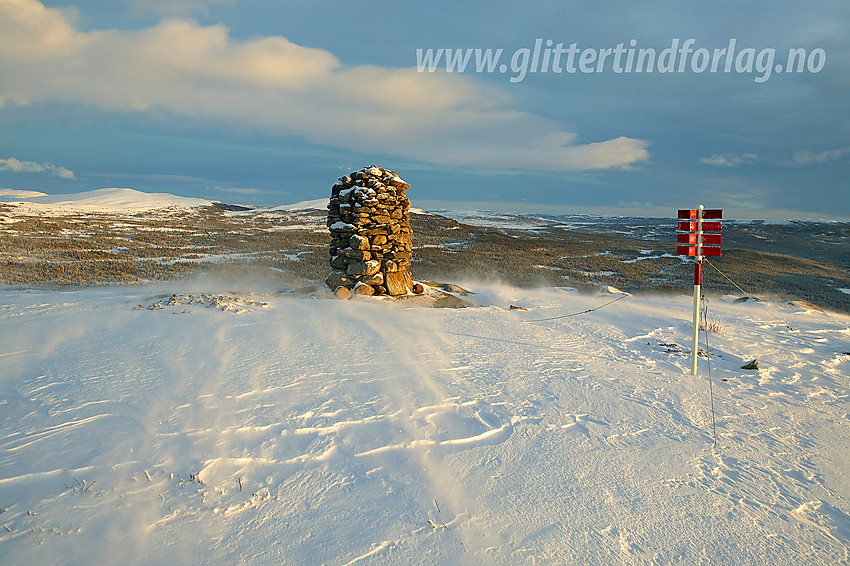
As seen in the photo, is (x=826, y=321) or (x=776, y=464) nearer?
(x=776, y=464)

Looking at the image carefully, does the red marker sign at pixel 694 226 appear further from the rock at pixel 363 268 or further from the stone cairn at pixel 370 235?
the rock at pixel 363 268

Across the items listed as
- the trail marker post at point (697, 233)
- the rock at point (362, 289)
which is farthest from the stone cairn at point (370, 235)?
the trail marker post at point (697, 233)

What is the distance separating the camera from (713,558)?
3115mm

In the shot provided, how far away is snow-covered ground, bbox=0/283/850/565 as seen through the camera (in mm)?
3145

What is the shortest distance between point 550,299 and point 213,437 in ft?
37.6

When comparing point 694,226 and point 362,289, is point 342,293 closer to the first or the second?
point 362,289

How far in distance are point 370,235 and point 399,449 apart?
9978mm

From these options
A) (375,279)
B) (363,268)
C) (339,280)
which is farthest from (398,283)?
(339,280)

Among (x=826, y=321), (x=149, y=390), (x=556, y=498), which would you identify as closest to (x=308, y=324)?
(x=149, y=390)

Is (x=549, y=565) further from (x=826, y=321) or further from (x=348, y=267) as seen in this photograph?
(x=826, y=321)

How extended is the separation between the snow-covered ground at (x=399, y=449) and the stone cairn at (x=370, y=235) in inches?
204

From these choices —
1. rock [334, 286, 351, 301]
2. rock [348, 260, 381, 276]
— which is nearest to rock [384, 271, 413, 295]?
rock [348, 260, 381, 276]

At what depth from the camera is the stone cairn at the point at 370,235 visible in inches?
530

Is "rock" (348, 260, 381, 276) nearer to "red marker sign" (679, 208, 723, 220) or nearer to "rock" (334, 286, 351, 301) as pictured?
"rock" (334, 286, 351, 301)
